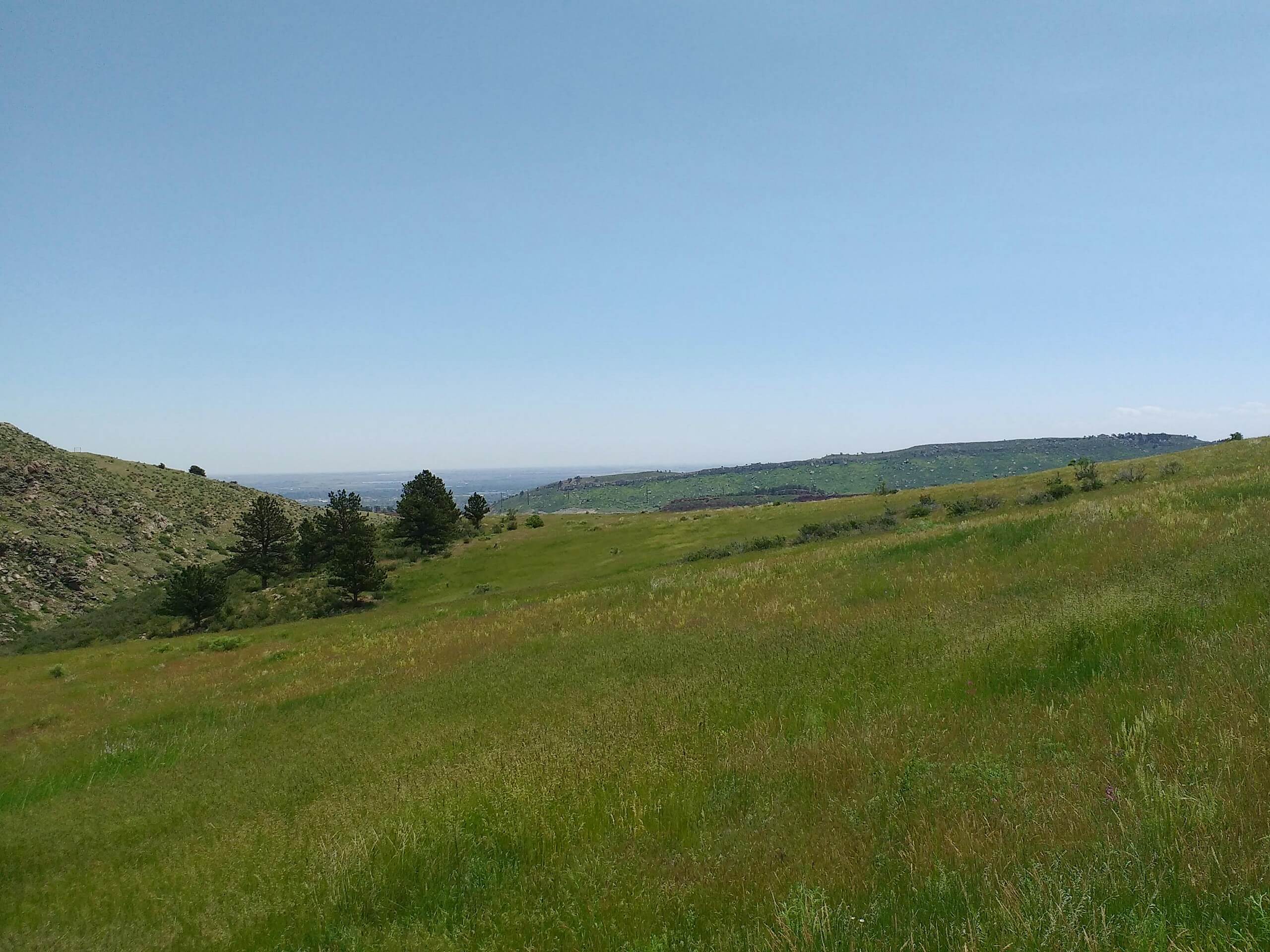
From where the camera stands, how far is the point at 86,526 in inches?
2589

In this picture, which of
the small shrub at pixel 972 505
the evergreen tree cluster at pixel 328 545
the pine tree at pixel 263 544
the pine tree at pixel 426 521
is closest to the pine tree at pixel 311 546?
the evergreen tree cluster at pixel 328 545

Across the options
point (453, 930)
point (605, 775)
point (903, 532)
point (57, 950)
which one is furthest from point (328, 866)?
point (903, 532)

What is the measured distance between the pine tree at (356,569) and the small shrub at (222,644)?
9260 millimetres

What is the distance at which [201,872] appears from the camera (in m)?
6.77

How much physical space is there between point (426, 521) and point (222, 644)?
83.0 feet

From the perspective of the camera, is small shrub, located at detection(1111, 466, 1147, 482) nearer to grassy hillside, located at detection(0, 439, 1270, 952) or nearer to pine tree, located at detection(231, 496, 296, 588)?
grassy hillside, located at detection(0, 439, 1270, 952)

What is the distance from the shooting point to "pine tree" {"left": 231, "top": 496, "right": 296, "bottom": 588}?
52750 mm

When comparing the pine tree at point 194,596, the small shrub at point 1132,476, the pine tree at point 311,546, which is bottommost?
the pine tree at point 194,596

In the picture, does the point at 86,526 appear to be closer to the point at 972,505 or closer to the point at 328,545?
the point at 328,545

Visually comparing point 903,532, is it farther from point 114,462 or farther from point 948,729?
point 114,462

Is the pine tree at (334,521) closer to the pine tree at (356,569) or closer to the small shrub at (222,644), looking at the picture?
the pine tree at (356,569)

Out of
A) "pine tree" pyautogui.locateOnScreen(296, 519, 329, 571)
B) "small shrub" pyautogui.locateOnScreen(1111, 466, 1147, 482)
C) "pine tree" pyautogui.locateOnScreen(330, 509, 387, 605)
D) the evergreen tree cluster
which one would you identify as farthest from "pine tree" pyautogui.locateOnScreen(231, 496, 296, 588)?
"small shrub" pyautogui.locateOnScreen(1111, 466, 1147, 482)

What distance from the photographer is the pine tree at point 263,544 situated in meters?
52.8

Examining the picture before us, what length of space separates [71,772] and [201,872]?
940 centimetres
